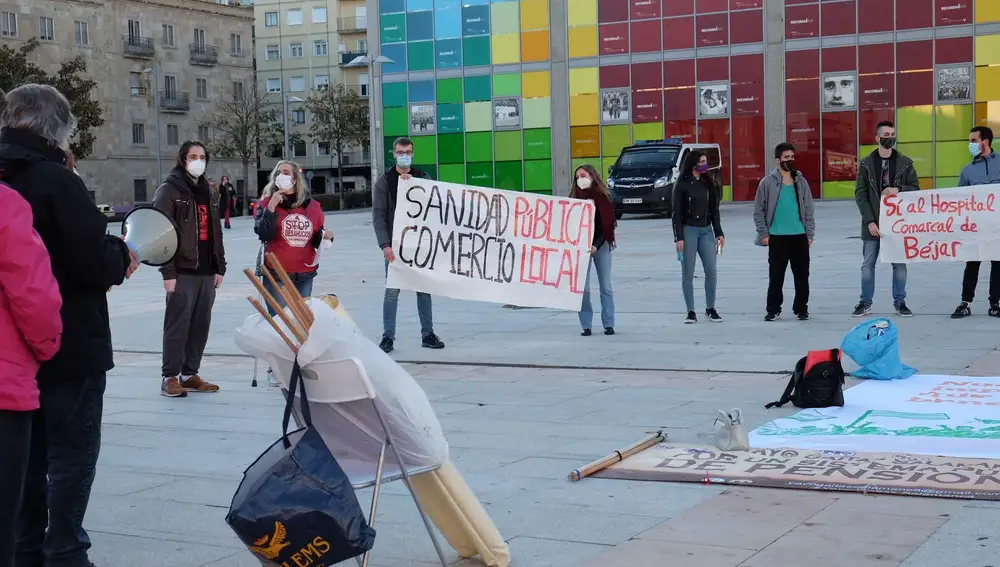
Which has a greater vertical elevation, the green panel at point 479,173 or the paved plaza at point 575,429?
the green panel at point 479,173

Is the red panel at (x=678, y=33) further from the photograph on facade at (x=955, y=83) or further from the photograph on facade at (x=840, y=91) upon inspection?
the photograph on facade at (x=955, y=83)

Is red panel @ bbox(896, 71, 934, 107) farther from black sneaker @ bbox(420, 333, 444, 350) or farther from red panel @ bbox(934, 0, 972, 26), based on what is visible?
black sneaker @ bbox(420, 333, 444, 350)

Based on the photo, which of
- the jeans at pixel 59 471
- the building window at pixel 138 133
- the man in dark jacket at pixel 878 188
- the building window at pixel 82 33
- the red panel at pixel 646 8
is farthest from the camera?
the building window at pixel 138 133

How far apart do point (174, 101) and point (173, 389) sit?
75549mm

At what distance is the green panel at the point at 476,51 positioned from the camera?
49.0 meters

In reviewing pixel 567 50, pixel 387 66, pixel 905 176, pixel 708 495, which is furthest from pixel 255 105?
pixel 708 495

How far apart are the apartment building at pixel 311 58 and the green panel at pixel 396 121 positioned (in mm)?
41777

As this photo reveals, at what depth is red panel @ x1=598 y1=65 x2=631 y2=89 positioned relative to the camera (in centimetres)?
4703

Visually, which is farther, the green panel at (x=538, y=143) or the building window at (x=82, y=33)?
the building window at (x=82, y=33)

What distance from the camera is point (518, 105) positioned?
1919 inches

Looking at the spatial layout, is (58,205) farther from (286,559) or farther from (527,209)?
(527,209)

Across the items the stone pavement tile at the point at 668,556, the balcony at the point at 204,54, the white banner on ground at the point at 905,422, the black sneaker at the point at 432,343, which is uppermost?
the balcony at the point at 204,54

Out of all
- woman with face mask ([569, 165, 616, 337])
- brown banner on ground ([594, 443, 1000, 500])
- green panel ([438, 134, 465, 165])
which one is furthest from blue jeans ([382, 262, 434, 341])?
green panel ([438, 134, 465, 165])

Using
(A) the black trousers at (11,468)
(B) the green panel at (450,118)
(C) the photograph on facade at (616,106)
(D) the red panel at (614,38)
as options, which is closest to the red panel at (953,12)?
(D) the red panel at (614,38)
